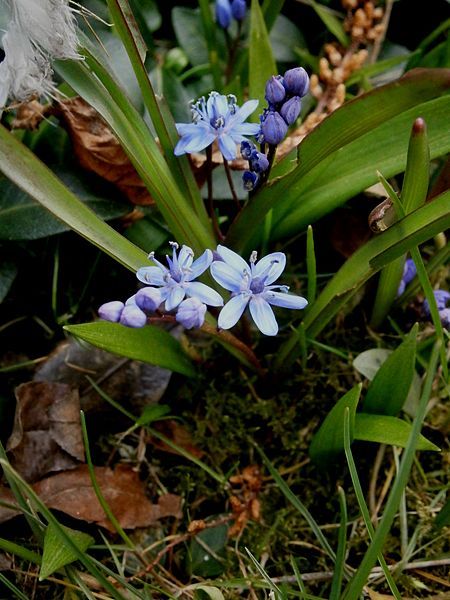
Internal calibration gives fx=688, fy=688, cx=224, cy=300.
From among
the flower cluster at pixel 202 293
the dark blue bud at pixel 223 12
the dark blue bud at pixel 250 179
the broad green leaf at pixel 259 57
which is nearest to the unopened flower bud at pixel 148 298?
the flower cluster at pixel 202 293

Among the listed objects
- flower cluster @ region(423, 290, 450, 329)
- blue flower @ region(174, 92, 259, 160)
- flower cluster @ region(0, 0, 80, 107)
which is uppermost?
flower cluster @ region(0, 0, 80, 107)

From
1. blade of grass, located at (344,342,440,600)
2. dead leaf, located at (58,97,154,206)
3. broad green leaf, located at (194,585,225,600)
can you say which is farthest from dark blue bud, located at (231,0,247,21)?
broad green leaf, located at (194,585,225,600)

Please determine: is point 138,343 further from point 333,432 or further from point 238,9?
point 238,9

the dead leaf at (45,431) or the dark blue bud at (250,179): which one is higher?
the dark blue bud at (250,179)

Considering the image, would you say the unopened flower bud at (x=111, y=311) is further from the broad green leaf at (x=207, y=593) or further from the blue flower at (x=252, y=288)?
the broad green leaf at (x=207, y=593)

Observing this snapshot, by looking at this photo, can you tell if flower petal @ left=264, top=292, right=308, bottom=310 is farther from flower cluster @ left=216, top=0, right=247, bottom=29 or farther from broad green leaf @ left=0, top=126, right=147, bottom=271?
flower cluster @ left=216, top=0, right=247, bottom=29

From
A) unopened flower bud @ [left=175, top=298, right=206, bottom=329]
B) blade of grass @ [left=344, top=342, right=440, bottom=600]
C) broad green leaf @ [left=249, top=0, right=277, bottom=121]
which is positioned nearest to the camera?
blade of grass @ [left=344, top=342, right=440, bottom=600]

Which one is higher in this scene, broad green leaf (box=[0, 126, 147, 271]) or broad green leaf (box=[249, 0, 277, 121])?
broad green leaf (box=[249, 0, 277, 121])
